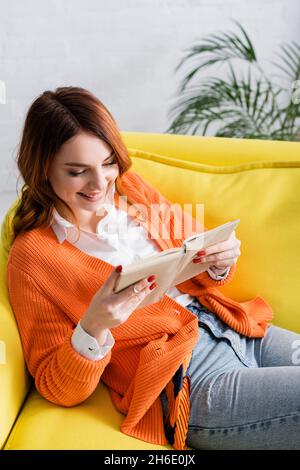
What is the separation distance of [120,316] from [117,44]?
2.03 metres

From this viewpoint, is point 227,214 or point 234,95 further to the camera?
point 234,95

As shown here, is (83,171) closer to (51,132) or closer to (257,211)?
(51,132)

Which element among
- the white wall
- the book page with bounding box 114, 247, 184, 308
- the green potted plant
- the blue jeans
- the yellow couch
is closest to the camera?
the book page with bounding box 114, 247, 184, 308

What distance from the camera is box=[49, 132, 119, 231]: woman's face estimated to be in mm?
1274

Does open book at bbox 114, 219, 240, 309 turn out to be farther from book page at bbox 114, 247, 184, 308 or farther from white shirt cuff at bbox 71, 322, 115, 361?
white shirt cuff at bbox 71, 322, 115, 361

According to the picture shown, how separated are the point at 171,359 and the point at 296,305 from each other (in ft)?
1.39

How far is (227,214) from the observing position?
1547 mm

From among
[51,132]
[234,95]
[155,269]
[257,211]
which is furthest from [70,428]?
[234,95]

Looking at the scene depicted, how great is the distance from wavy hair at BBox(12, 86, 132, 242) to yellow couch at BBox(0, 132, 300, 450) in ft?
0.53

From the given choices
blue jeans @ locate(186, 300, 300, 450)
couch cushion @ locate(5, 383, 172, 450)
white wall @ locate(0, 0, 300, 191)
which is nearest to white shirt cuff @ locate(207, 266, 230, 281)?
blue jeans @ locate(186, 300, 300, 450)

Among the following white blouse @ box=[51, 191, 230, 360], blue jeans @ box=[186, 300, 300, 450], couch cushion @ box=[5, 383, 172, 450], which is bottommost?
couch cushion @ box=[5, 383, 172, 450]

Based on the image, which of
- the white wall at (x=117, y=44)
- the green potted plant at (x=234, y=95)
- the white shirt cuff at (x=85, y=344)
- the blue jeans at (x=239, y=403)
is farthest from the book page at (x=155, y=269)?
the white wall at (x=117, y=44)

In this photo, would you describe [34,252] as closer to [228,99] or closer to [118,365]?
[118,365]

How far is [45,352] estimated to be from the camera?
1.25m
